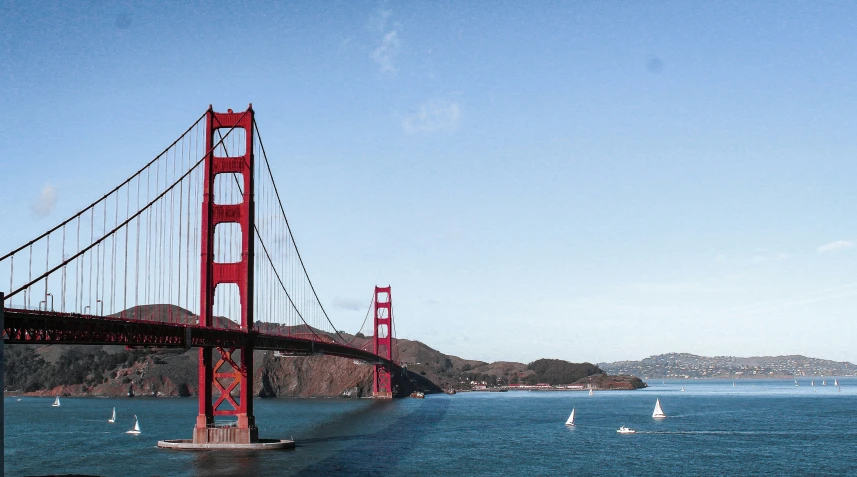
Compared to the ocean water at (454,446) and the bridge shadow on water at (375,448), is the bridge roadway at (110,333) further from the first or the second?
the bridge shadow on water at (375,448)

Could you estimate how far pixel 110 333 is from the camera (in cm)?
4219

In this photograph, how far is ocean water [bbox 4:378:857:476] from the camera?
180 feet

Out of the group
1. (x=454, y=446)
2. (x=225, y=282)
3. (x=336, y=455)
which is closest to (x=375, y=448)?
(x=336, y=455)

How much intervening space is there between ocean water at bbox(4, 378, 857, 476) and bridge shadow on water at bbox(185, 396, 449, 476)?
91 mm

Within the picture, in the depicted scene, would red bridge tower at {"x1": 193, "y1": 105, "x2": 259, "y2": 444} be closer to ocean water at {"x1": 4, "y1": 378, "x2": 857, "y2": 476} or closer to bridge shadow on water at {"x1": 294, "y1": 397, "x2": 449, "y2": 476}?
ocean water at {"x1": 4, "y1": 378, "x2": 857, "y2": 476}

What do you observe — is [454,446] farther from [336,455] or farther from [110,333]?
[110,333]

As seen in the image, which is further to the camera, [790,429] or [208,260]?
[790,429]

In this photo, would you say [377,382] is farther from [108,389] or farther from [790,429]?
[790,429]

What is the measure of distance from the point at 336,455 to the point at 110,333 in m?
23.4

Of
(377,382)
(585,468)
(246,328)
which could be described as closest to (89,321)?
(246,328)

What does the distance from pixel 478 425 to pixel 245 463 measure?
47.0 meters

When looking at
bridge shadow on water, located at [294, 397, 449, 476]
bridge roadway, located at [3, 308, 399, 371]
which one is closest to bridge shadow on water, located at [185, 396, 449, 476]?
bridge shadow on water, located at [294, 397, 449, 476]

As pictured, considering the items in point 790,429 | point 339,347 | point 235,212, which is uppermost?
point 235,212

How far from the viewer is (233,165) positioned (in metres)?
64.9
